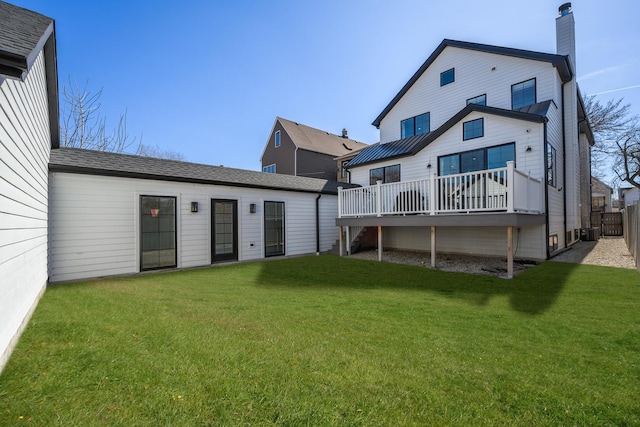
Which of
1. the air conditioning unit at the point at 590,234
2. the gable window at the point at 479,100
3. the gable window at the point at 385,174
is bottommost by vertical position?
the air conditioning unit at the point at 590,234

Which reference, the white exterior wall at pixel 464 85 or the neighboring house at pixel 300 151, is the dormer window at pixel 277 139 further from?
the white exterior wall at pixel 464 85

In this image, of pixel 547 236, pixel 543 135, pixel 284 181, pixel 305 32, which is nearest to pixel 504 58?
pixel 543 135

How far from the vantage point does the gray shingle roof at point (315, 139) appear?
2109 cm

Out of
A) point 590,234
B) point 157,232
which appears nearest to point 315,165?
point 157,232

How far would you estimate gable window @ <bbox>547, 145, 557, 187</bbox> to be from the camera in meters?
8.55

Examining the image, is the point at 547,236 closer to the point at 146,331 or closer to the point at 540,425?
the point at 540,425

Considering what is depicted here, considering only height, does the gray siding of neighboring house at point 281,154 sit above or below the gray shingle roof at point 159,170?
above

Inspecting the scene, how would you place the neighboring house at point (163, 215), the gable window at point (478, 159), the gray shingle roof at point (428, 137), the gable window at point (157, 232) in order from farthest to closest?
the gable window at point (478, 159) < the gray shingle roof at point (428, 137) < the gable window at point (157, 232) < the neighboring house at point (163, 215)

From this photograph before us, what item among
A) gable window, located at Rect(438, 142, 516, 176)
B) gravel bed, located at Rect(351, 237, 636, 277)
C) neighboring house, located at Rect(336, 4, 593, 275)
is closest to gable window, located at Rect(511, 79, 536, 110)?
neighboring house, located at Rect(336, 4, 593, 275)

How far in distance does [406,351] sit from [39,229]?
600 centimetres

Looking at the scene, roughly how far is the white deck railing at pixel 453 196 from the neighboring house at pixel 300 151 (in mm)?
11210

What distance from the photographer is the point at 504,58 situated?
10.2 meters

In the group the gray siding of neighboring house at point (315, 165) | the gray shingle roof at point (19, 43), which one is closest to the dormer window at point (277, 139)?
the gray siding of neighboring house at point (315, 165)

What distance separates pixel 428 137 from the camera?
1043 centimetres
